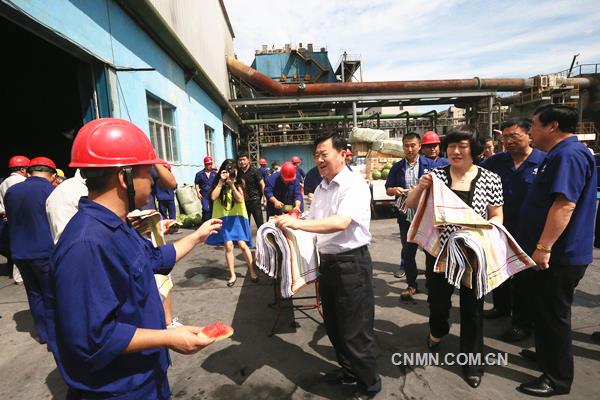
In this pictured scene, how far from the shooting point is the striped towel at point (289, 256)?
258 cm

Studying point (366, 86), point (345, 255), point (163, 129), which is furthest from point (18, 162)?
point (366, 86)

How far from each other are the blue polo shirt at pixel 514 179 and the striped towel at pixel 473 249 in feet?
3.61

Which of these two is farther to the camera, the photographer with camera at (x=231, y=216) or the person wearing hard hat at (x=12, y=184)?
the person wearing hard hat at (x=12, y=184)

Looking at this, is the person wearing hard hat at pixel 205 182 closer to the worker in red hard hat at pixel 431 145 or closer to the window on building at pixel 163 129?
the window on building at pixel 163 129

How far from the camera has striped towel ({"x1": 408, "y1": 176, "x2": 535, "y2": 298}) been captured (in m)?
2.29

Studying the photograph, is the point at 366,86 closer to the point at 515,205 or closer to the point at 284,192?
the point at 284,192

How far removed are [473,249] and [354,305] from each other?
96 centimetres

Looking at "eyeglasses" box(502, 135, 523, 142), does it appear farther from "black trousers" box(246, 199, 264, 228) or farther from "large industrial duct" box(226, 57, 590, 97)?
"large industrial duct" box(226, 57, 590, 97)

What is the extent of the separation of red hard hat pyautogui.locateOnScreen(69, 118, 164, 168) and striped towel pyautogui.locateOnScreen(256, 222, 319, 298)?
153 cm

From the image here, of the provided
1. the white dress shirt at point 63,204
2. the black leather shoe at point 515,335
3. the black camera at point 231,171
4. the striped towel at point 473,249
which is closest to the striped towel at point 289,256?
the striped towel at point 473,249

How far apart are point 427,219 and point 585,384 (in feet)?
5.74

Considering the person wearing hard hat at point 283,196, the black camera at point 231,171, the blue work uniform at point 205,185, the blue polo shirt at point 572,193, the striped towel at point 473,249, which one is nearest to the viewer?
the blue polo shirt at point 572,193

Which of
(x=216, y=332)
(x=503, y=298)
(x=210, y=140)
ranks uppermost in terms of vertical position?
(x=210, y=140)

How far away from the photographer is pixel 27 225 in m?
3.38
